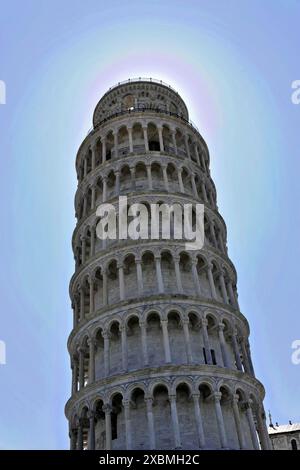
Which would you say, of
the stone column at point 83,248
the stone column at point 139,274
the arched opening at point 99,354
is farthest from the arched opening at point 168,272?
the stone column at point 83,248

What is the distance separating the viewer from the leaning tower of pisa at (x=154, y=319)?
76.4ft

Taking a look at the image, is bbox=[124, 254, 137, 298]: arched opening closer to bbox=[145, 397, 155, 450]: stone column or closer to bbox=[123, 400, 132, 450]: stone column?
bbox=[123, 400, 132, 450]: stone column

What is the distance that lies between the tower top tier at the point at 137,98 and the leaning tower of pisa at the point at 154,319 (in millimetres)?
3851

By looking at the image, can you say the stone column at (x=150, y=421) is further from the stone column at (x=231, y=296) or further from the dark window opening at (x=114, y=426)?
the stone column at (x=231, y=296)

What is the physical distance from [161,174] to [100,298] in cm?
868

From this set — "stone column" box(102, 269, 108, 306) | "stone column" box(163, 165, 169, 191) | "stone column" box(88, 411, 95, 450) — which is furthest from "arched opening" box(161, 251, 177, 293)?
"stone column" box(88, 411, 95, 450)

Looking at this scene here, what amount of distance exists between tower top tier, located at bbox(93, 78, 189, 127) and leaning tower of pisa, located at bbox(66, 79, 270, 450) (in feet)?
12.6

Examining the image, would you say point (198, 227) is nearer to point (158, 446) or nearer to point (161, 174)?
point (161, 174)

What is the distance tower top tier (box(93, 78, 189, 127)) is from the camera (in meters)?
39.4

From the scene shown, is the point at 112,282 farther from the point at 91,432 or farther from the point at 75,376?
the point at 91,432

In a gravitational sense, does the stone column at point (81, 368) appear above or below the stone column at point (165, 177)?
below

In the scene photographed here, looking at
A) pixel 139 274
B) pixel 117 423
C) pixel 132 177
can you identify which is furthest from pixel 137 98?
pixel 117 423

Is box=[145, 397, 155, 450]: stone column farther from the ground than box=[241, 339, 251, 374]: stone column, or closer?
closer

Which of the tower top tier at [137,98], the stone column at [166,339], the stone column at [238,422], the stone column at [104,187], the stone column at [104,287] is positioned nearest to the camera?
the stone column at [238,422]
